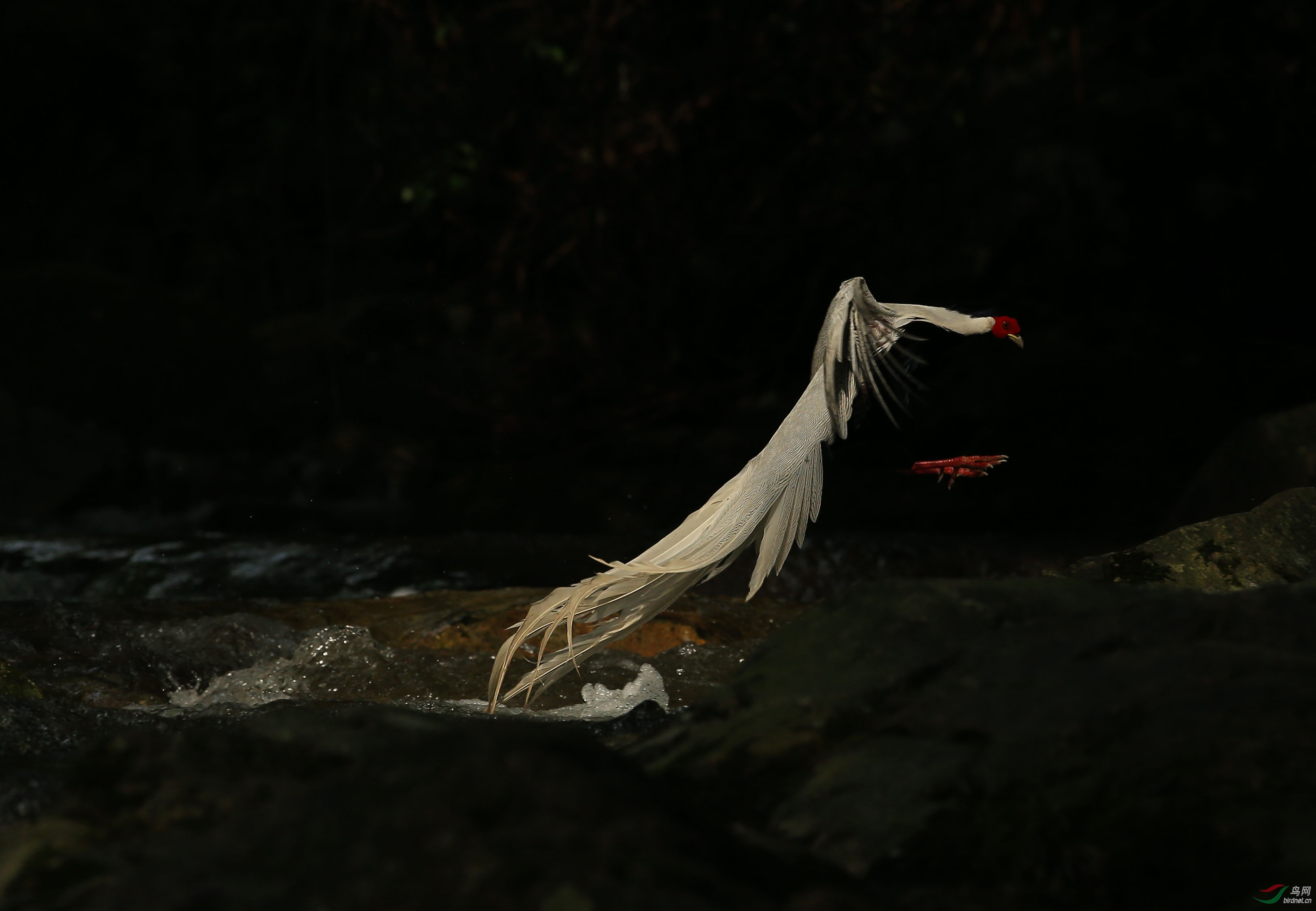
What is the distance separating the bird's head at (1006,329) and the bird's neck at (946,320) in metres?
0.02

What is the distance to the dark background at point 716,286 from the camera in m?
7.02

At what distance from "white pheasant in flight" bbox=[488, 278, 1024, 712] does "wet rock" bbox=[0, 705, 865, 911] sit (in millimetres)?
990

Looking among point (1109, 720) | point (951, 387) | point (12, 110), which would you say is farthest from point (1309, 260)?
point (12, 110)

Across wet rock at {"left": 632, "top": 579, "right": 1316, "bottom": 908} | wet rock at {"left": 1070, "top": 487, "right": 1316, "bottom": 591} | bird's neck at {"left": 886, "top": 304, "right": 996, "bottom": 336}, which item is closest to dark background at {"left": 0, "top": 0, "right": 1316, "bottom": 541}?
wet rock at {"left": 1070, "top": 487, "right": 1316, "bottom": 591}

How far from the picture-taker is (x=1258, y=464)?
5.00 m

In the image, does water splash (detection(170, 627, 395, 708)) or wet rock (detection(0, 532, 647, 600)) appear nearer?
water splash (detection(170, 627, 395, 708))

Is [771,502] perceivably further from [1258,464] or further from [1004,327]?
[1258,464]

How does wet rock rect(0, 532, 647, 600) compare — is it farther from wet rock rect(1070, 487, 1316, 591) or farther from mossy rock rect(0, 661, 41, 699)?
wet rock rect(1070, 487, 1316, 591)

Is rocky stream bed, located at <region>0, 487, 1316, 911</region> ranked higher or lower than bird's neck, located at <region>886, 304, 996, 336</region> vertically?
lower

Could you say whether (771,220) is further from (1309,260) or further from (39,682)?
(39,682)

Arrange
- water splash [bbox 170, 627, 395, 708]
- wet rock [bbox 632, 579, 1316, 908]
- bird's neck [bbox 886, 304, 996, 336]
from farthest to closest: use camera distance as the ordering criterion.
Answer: water splash [bbox 170, 627, 395, 708] → bird's neck [bbox 886, 304, 996, 336] → wet rock [bbox 632, 579, 1316, 908]

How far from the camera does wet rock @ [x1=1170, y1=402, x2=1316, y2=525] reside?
485 cm

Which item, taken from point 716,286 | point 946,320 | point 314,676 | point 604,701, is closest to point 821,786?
point 946,320

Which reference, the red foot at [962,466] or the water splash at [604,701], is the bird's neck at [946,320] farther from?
the water splash at [604,701]
